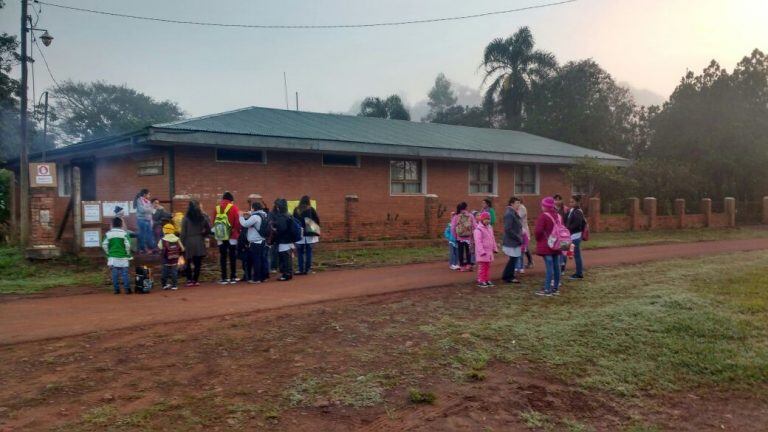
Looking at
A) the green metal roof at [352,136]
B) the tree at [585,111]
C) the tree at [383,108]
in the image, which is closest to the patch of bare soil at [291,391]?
the green metal roof at [352,136]

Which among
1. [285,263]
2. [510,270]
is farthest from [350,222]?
[510,270]

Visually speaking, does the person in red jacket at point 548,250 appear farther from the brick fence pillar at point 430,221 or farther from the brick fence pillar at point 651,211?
the brick fence pillar at point 651,211

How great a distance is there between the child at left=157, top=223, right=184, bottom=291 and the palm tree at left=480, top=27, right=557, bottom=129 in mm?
36740

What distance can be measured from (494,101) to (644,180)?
21937 mm

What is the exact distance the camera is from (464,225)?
11.2 metres

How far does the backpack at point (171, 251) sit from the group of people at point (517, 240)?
5174mm

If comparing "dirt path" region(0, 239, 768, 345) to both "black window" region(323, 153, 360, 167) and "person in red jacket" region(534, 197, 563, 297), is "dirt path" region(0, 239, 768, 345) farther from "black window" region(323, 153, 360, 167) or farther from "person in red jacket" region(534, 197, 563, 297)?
"black window" region(323, 153, 360, 167)

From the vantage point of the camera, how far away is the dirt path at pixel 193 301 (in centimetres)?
670

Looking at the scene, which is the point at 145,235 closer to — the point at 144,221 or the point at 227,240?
the point at 144,221

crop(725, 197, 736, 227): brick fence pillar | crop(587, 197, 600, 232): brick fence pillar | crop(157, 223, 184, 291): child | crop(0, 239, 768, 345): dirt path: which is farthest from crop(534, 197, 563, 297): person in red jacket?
crop(725, 197, 736, 227): brick fence pillar

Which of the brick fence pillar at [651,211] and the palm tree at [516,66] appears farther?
the palm tree at [516,66]

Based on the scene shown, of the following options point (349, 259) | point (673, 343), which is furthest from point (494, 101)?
point (673, 343)

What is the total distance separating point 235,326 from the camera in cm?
660

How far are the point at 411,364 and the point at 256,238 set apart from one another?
5314mm
